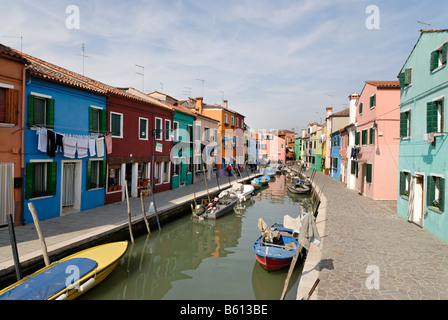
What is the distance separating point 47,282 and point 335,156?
124 ft

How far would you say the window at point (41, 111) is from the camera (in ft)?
43.0

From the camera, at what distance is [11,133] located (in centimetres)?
1217

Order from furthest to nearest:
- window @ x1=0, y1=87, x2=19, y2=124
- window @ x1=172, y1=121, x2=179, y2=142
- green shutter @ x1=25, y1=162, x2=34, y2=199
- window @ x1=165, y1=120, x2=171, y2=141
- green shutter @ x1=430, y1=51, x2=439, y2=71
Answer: window @ x1=172, y1=121, x2=179, y2=142
window @ x1=165, y1=120, x2=171, y2=141
green shutter @ x1=25, y1=162, x2=34, y2=199
green shutter @ x1=430, y1=51, x2=439, y2=71
window @ x1=0, y1=87, x2=19, y2=124

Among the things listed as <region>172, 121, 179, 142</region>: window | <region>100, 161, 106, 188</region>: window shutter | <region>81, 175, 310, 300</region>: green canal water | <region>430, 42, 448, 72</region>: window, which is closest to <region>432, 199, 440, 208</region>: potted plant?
<region>430, 42, 448, 72</region>: window

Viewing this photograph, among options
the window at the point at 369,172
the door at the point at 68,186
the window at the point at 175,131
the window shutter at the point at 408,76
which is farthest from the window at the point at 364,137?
the door at the point at 68,186

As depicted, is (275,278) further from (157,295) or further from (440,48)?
(440,48)

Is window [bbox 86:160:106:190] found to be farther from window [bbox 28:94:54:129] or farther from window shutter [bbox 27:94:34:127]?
window shutter [bbox 27:94:34:127]

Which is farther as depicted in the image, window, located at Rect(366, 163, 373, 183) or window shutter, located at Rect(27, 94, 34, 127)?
window, located at Rect(366, 163, 373, 183)

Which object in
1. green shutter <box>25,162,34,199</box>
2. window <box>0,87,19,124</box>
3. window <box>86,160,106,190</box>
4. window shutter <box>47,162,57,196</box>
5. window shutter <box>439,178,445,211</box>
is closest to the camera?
window shutter <box>439,178,445,211</box>

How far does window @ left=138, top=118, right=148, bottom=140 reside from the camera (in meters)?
21.4

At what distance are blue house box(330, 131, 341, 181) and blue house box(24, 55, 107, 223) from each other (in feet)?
96.0

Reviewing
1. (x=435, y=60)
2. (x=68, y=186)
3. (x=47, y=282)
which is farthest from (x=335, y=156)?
(x=47, y=282)

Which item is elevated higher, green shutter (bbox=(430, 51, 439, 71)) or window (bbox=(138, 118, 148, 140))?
green shutter (bbox=(430, 51, 439, 71))

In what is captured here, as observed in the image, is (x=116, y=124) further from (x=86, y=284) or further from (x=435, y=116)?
(x=435, y=116)
